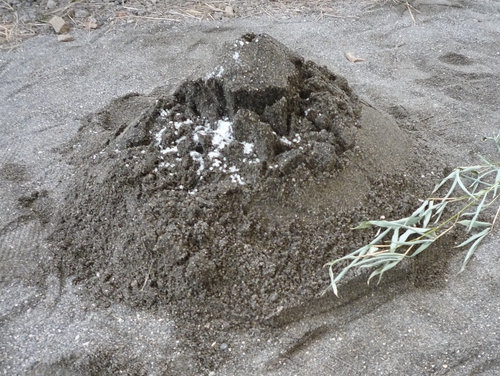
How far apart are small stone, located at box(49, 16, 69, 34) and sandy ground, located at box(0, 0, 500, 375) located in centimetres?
7

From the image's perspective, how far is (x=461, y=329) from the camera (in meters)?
1.62

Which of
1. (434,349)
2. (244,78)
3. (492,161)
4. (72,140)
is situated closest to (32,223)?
(72,140)

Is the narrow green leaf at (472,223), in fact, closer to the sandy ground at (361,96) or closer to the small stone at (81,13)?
the sandy ground at (361,96)

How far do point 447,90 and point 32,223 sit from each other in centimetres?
190

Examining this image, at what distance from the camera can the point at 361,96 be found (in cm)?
254

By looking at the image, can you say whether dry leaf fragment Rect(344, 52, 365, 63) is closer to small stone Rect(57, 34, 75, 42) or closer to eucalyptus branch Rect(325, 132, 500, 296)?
eucalyptus branch Rect(325, 132, 500, 296)

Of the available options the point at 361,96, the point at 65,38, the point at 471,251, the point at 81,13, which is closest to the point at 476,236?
the point at 471,251

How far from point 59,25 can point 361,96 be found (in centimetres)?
190

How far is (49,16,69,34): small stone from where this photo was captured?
3.44m

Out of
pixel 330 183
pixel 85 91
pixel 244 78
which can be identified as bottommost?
pixel 85 91

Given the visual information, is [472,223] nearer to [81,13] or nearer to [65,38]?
[65,38]

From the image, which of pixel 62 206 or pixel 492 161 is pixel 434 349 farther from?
pixel 62 206

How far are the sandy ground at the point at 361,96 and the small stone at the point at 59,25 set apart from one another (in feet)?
0.24

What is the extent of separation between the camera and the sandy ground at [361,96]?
5.17 ft
